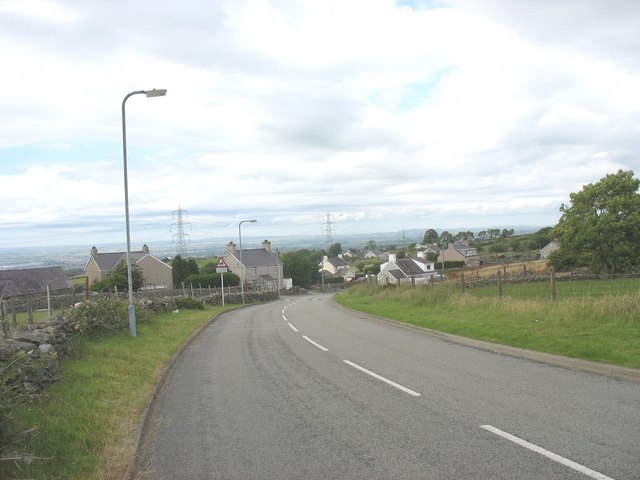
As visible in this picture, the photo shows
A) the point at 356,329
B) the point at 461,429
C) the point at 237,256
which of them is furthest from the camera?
the point at 237,256

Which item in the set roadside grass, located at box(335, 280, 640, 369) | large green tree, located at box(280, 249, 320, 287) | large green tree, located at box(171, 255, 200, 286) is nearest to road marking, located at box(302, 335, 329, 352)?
roadside grass, located at box(335, 280, 640, 369)

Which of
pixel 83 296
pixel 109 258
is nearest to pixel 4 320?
pixel 83 296

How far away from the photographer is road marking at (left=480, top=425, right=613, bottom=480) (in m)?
4.85

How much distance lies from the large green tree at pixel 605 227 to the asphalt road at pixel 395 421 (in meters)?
39.4

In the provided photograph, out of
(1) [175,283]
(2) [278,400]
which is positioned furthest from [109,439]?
(1) [175,283]

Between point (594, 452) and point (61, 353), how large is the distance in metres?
10.1

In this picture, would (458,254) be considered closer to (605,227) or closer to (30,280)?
(605,227)

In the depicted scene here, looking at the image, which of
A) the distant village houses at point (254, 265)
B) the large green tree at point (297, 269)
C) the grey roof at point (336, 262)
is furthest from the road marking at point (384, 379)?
the grey roof at point (336, 262)

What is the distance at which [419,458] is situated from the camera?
18.0 feet

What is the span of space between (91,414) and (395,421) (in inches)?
167

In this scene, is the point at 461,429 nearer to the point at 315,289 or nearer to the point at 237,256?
the point at 237,256

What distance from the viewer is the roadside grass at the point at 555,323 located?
10648 millimetres

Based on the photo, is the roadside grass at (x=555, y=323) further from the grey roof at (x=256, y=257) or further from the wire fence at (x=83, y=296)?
the grey roof at (x=256, y=257)

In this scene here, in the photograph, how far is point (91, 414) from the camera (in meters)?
7.63
